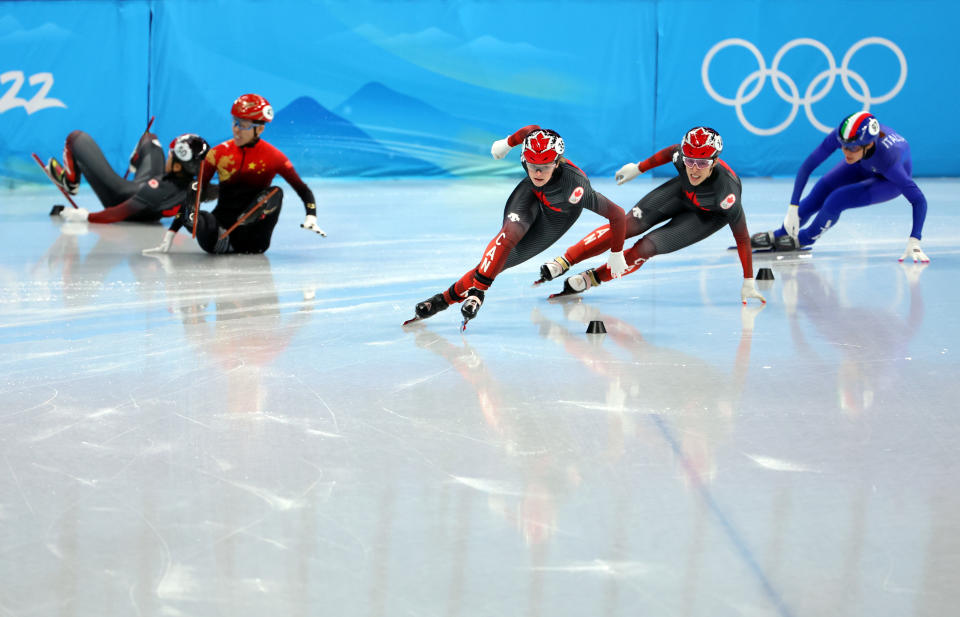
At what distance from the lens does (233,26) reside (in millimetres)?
13227

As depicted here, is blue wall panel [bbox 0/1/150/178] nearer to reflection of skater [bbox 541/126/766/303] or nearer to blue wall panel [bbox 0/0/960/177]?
blue wall panel [bbox 0/0/960/177]

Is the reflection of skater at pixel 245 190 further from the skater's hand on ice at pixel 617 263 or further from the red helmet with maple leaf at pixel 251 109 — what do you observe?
the skater's hand on ice at pixel 617 263

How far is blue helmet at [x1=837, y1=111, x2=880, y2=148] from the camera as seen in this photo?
664 centimetres

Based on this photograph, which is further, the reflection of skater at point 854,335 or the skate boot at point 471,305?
the skate boot at point 471,305

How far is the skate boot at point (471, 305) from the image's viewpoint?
461cm

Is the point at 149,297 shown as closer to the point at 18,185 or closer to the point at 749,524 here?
the point at 749,524

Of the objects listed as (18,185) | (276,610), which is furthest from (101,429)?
(18,185)

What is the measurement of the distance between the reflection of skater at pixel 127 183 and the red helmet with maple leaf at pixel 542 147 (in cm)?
464

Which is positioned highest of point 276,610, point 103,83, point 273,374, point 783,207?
point 103,83

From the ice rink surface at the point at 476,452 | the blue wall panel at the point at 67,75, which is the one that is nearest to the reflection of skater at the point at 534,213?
the ice rink surface at the point at 476,452

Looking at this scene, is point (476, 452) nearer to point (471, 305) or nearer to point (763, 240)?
point (471, 305)

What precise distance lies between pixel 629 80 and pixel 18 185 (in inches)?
300

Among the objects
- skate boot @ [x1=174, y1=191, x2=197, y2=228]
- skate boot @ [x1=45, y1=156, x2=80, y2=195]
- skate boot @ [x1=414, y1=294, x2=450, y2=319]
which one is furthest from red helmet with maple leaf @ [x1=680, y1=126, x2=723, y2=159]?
skate boot @ [x1=45, y1=156, x2=80, y2=195]

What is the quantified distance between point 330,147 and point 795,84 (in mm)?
5884
